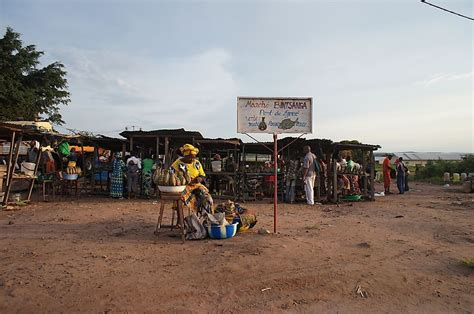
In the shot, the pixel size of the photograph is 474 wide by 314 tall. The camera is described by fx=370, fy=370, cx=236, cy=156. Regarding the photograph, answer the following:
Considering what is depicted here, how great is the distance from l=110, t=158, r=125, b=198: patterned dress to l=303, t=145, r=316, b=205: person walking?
673 centimetres

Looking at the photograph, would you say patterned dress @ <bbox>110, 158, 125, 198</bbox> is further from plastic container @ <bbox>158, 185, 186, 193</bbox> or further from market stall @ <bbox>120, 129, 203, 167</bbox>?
plastic container @ <bbox>158, 185, 186, 193</bbox>

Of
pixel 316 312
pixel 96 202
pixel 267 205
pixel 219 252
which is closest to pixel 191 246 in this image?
pixel 219 252

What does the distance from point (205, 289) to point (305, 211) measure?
743cm

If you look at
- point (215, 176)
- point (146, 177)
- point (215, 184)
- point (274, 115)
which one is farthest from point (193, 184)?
point (215, 184)

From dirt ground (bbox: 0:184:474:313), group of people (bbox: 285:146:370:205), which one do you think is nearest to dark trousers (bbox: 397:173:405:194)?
group of people (bbox: 285:146:370:205)

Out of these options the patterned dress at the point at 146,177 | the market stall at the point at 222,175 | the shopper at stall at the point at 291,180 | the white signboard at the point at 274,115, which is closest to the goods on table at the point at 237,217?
the white signboard at the point at 274,115

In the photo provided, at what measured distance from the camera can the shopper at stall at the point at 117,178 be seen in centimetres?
1384

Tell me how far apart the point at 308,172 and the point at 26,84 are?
21.9 meters

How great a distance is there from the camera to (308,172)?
41.5 ft

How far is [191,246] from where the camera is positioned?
6293 millimetres

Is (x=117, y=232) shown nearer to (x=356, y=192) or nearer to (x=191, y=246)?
(x=191, y=246)

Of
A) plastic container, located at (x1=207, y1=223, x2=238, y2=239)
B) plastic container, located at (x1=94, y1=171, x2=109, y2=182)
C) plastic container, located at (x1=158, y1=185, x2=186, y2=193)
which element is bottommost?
plastic container, located at (x1=207, y1=223, x2=238, y2=239)

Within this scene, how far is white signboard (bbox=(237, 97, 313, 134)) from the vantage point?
23.2 ft

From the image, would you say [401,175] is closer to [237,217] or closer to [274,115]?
[274,115]
